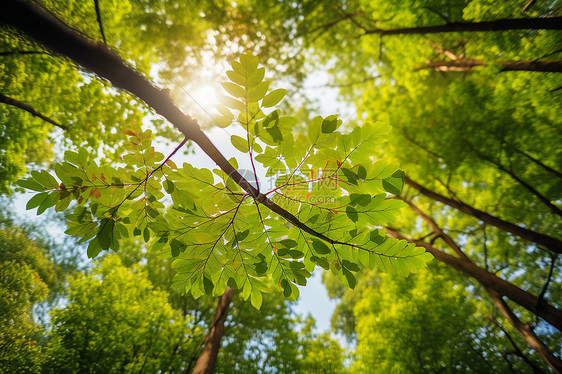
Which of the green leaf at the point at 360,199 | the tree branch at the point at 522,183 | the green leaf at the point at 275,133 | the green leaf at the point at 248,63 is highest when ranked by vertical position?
the tree branch at the point at 522,183

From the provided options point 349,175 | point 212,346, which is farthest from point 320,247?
point 212,346

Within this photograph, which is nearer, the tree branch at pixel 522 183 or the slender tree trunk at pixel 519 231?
the slender tree trunk at pixel 519 231

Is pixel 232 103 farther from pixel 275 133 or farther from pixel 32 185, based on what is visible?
pixel 32 185

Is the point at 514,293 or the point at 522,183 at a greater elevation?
the point at 522,183

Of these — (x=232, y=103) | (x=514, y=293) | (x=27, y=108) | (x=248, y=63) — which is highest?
(x=27, y=108)

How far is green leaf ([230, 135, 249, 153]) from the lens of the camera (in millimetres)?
853

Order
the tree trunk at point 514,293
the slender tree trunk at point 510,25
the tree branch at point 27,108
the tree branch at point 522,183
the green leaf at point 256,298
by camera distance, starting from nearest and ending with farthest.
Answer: the green leaf at point 256,298 < the slender tree trunk at point 510,25 < the tree branch at point 27,108 < the tree trunk at point 514,293 < the tree branch at point 522,183

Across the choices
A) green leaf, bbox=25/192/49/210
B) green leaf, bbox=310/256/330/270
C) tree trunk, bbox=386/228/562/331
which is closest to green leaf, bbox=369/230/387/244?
green leaf, bbox=310/256/330/270

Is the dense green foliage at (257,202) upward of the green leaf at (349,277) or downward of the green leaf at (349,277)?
upward

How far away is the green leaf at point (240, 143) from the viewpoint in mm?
853

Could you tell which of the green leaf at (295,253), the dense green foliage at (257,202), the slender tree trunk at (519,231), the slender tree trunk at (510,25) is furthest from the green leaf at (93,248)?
the slender tree trunk at (519,231)

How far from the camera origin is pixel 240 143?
2.84ft

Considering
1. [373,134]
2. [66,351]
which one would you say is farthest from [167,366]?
[373,134]

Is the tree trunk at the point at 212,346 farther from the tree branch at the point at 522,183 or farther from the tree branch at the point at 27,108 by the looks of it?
the tree branch at the point at 522,183
